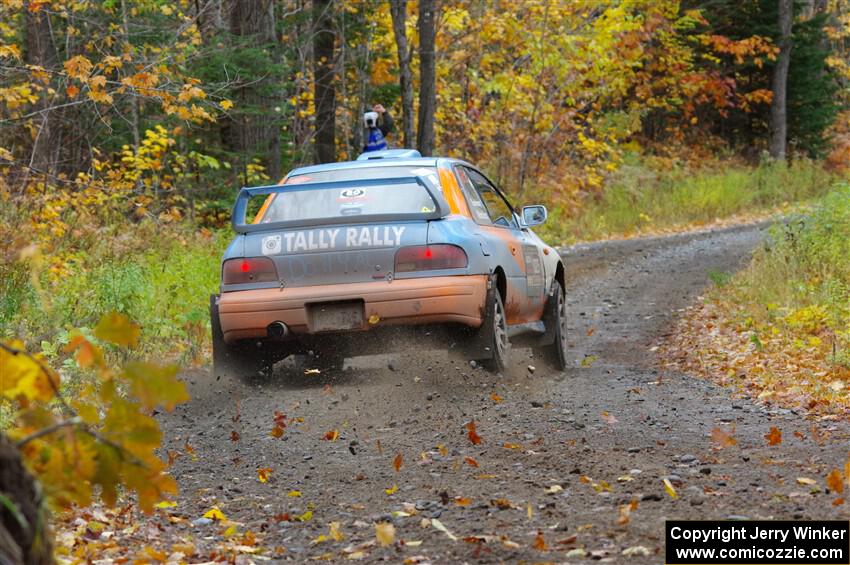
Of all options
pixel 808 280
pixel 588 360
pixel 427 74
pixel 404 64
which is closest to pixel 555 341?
pixel 588 360

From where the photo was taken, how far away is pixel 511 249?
9.06 m

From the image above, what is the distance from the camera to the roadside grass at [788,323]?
8570mm

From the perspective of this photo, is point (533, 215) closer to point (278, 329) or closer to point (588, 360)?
point (588, 360)

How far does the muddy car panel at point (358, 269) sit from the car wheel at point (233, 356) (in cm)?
16

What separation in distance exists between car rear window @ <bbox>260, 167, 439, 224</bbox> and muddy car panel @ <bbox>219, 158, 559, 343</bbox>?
0.8 inches

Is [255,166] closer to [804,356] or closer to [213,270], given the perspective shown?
[213,270]

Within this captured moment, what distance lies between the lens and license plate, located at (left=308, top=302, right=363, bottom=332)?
802 centimetres

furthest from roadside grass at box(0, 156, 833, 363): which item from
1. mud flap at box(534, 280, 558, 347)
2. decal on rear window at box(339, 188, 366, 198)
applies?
mud flap at box(534, 280, 558, 347)

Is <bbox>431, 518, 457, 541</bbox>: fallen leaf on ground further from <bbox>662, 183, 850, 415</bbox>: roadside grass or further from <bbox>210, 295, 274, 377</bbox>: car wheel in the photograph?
<bbox>210, 295, 274, 377</bbox>: car wheel

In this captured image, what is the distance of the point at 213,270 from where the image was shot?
13594mm

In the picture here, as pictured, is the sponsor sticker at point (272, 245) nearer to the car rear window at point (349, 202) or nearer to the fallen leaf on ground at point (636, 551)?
the car rear window at point (349, 202)

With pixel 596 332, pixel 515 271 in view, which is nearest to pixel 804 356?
pixel 515 271

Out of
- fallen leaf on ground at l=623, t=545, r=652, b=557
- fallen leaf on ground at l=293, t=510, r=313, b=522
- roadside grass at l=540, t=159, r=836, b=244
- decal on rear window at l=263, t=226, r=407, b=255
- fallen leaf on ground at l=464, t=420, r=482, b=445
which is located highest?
decal on rear window at l=263, t=226, r=407, b=255

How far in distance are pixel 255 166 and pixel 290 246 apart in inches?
445
